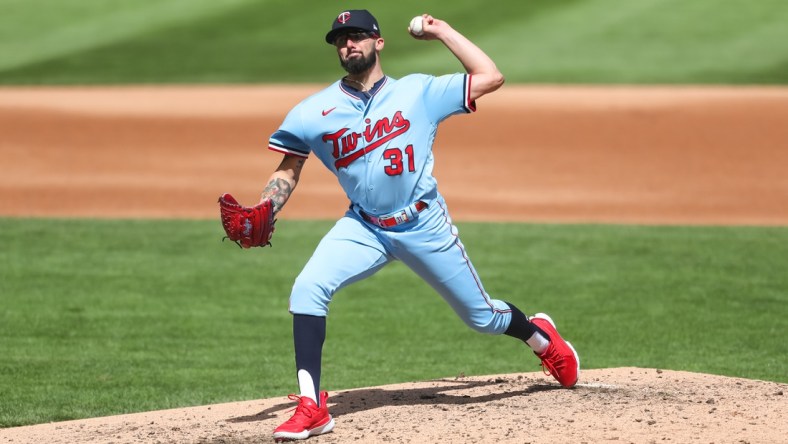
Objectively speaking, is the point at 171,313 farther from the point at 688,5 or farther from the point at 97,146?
the point at 688,5

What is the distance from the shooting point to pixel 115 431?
19.2 ft

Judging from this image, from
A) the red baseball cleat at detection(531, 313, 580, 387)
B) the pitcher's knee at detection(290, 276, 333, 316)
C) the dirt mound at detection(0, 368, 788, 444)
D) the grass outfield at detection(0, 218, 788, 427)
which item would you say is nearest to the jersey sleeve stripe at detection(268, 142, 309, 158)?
the pitcher's knee at detection(290, 276, 333, 316)

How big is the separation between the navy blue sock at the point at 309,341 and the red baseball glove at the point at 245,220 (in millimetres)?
462

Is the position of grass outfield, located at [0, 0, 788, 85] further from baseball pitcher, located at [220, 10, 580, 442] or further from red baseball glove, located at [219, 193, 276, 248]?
red baseball glove, located at [219, 193, 276, 248]

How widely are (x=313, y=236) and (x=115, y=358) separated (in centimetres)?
493

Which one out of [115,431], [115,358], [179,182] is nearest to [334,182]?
[179,182]

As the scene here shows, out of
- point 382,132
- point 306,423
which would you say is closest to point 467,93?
point 382,132

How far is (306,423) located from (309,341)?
15.9 inches

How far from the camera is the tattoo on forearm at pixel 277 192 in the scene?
19.5ft

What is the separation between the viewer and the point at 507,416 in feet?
18.6

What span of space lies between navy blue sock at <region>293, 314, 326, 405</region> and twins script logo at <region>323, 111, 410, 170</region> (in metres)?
0.78

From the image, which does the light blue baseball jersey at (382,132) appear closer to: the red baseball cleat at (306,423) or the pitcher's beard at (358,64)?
the pitcher's beard at (358,64)

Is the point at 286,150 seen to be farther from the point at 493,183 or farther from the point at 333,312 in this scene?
the point at 493,183

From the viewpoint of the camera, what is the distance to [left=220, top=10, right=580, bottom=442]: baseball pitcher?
5.74 metres
